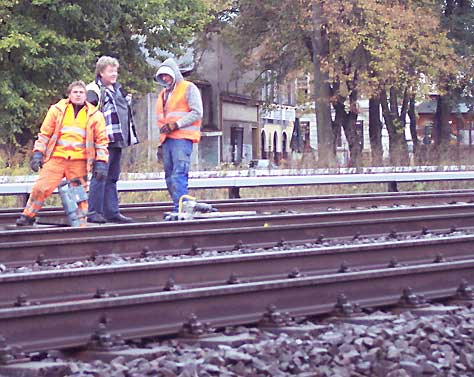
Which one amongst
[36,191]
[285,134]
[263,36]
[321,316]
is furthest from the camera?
[285,134]

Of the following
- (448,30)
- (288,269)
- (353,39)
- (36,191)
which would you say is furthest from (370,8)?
(288,269)

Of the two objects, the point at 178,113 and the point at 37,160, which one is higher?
the point at 178,113

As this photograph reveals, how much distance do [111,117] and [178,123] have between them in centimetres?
80

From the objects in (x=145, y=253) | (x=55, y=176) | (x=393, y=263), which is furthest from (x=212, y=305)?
(x=55, y=176)

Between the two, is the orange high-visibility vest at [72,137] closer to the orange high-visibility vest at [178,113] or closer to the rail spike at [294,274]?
the orange high-visibility vest at [178,113]

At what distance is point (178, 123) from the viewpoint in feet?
42.8

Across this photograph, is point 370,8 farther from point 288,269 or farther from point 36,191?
point 288,269

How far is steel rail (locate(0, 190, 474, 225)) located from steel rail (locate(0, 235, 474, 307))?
5354 mm

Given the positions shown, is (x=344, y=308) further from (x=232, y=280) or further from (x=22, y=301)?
(x=22, y=301)

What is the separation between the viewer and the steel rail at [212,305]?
600 cm

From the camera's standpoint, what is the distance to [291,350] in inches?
243

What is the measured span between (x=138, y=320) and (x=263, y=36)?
4095cm

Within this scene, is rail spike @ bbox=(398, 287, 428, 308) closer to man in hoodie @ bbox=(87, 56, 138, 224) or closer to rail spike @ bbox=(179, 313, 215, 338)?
rail spike @ bbox=(179, 313, 215, 338)

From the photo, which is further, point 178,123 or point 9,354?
point 178,123
